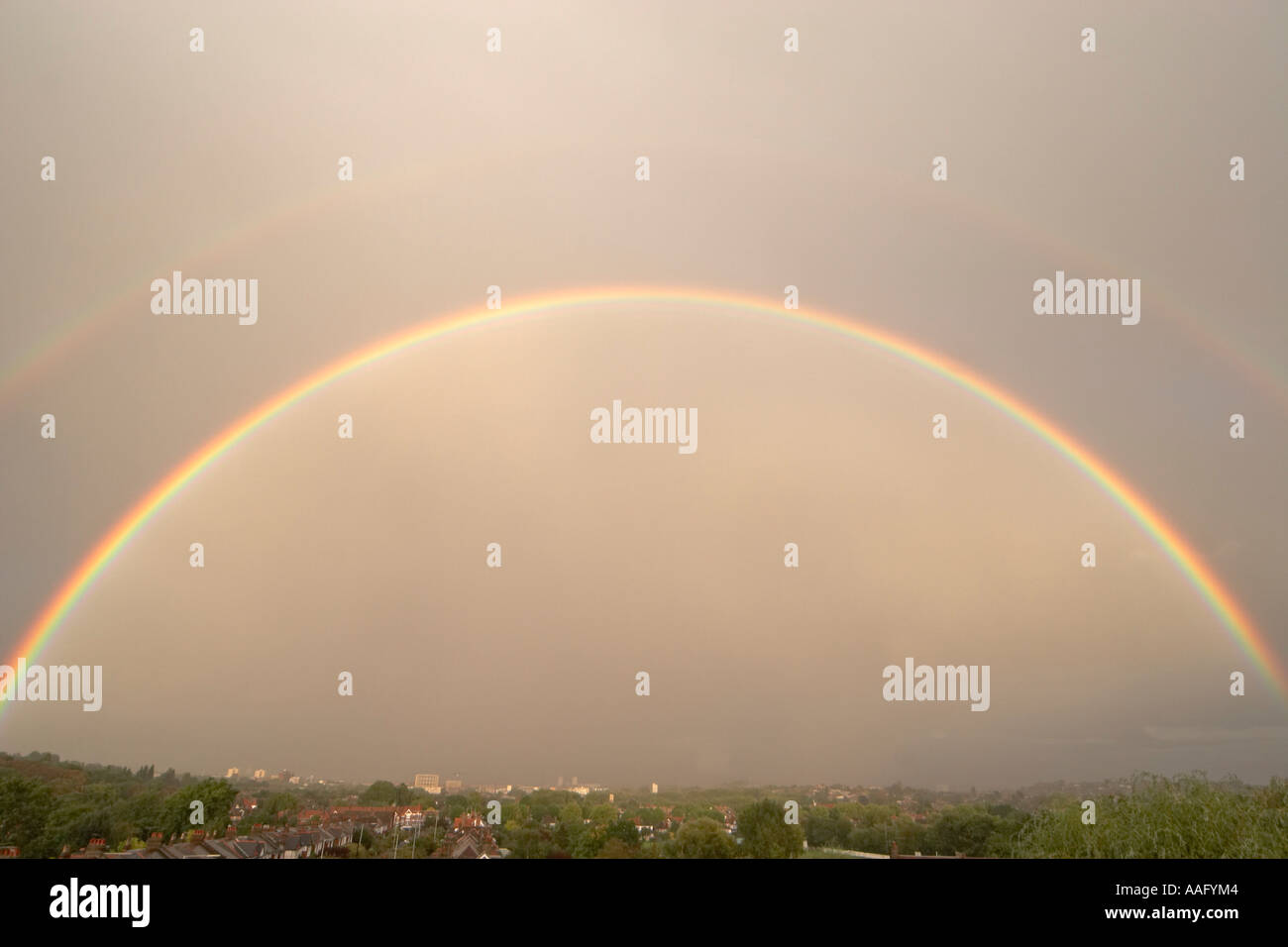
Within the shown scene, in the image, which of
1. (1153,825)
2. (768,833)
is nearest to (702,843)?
(768,833)

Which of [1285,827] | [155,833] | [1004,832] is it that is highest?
[1285,827]

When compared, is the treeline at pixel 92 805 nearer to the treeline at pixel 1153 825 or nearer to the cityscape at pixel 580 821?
the cityscape at pixel 580 821

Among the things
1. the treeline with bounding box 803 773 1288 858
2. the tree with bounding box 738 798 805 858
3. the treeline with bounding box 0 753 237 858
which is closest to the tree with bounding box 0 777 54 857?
the treeline with bounding box 0 753 237 858

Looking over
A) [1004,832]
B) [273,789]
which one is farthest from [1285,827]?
[273,789]

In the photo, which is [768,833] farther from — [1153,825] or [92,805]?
[92,805]
